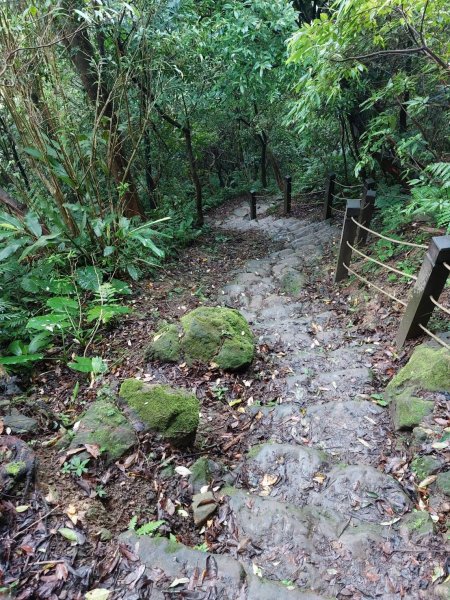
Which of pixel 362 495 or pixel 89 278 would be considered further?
pixel 89 278

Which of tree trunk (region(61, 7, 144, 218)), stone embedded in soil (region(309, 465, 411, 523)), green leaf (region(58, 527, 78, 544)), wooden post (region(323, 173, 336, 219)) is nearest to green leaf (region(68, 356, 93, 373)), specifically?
green leaf (region(58, 527, 78, 544))

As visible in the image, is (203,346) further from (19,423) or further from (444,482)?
(444,482)

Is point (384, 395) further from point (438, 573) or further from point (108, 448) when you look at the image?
point (108, 448)

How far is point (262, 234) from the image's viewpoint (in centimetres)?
925

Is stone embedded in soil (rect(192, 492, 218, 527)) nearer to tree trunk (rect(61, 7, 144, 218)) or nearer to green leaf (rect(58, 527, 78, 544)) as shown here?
green leaf (rect(58, 527, 78, 544))

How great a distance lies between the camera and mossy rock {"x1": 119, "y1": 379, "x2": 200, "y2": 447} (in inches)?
102

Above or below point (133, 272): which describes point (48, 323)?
above

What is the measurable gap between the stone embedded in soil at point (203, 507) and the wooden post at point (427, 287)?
2.28 metres

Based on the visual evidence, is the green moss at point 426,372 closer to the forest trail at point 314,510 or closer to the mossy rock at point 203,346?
the forest trail at point 314,510

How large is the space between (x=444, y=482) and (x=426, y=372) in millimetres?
832

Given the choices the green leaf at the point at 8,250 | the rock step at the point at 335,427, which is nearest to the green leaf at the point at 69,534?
the rock step at the point at 335,427

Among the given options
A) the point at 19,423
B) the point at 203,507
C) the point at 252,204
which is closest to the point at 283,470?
the point at 203,507

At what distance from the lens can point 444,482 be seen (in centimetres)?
218

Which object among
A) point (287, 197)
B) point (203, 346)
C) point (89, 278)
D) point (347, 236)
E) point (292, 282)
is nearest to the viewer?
point (203, 346)
